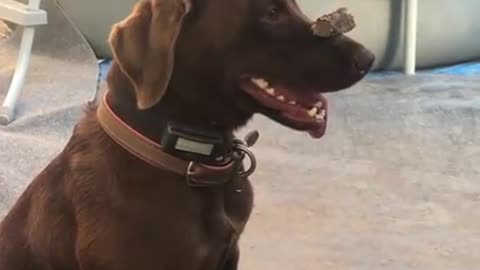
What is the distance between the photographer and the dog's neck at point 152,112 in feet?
4.39

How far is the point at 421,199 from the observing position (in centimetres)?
229

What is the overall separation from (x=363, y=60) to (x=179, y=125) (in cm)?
28

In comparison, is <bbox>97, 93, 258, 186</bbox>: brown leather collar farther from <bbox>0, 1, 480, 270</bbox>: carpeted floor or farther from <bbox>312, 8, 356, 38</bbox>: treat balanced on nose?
<bbox>0, 1, 480, 270</bbox>: carpeted floor

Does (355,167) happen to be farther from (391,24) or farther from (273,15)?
(273,15)

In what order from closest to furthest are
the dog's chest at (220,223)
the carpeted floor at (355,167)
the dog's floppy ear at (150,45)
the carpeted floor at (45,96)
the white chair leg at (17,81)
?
the dog's floppy ear at (150,45) → the dog's chest at (220,223) → the carpeted floor at (355,167) → the carpeted floor at (45,96) → the white chair leg at (17,81)

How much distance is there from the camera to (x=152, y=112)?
4.41ft

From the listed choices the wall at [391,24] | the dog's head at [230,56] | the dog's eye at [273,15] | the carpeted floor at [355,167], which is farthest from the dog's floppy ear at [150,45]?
the wall at [391,24]

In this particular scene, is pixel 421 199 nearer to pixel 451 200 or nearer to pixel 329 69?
pixel 451 200

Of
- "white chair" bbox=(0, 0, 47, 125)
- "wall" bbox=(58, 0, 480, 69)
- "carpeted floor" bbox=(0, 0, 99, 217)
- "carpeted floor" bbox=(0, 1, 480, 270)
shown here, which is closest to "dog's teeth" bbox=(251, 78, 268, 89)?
"carpeted floor" bbox=(0, 1, 480, 270)

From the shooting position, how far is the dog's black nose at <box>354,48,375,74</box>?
132 cm

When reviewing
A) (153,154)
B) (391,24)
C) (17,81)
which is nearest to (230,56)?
(153,154)

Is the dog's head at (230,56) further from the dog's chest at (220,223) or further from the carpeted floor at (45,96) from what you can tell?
the carpeted floor at (45,96)

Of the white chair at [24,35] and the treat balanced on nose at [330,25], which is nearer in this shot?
the treat balanced on nose at [330,25]

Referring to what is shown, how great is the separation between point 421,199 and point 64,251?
3.75 ft
